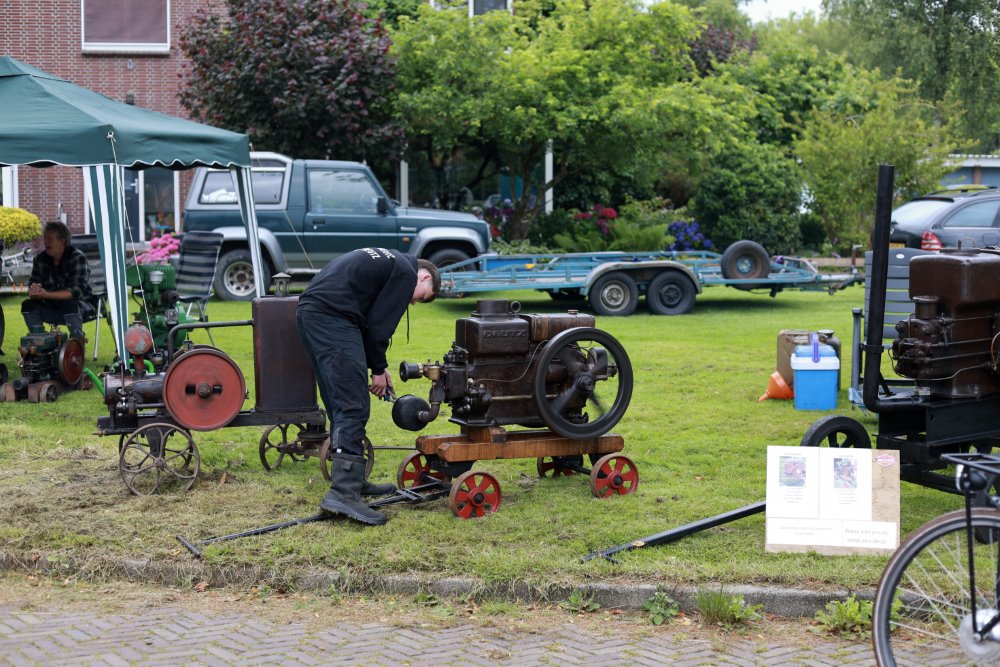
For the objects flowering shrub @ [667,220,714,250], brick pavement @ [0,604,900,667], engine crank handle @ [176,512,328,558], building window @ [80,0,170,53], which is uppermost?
building window @ [80,0,170,53]

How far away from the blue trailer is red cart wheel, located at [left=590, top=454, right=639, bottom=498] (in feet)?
29.4

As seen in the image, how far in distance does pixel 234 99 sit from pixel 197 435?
1268 cm

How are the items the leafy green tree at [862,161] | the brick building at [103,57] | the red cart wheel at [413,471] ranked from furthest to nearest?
the brick building at [103,57]
the leafy green tree at [862,161]
the red cart wheel at [413,471]

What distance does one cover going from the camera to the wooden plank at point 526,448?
22.3 feet

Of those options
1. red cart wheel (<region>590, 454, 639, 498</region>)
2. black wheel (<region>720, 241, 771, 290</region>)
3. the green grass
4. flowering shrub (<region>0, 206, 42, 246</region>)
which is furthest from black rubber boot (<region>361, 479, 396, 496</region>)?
flowering shrub (<region>0, 206, 42, 246</region>)

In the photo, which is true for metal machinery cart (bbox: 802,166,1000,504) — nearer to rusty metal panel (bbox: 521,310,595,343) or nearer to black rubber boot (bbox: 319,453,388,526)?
rusty metal panel (bbox: 521,310,595,343)

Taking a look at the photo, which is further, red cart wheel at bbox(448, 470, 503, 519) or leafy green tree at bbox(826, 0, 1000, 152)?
leafy green tree at bbox(826, 0, 1000, 152)

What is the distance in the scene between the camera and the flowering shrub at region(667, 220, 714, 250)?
23.2m

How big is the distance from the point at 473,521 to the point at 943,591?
9.49ft

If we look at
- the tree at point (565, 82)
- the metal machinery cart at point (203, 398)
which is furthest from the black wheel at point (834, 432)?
the tree at point (565, 82)

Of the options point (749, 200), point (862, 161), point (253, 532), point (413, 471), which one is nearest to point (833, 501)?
point (413, 471)

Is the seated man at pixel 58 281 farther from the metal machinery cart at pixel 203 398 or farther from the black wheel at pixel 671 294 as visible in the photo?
the black wheel at pixel 671 294

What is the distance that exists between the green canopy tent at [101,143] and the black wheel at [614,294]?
6.00m

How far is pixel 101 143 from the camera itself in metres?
10.4
